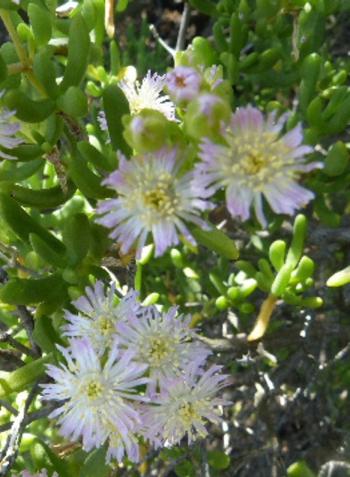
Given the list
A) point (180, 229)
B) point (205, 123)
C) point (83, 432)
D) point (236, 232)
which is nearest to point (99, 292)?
point (83, 432)

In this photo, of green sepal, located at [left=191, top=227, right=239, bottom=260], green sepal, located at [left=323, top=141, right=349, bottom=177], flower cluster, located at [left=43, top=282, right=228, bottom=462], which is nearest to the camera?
green sepal, located at [left=191, top=227, right=239, bottom=260]

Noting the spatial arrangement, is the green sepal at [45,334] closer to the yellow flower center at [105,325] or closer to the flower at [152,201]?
the yellow flower center at [105,325]

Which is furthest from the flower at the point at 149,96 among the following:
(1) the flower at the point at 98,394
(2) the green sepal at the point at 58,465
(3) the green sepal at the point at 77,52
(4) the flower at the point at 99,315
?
(2) the green sepal at the point at 58,465

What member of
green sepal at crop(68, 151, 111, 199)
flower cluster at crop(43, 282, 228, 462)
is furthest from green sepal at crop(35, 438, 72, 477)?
green sepal at crop(68, 151, 111, 199)

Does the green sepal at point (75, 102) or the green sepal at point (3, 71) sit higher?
the green sepal at point (3, 71)

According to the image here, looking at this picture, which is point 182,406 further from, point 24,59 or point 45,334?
point 24,59

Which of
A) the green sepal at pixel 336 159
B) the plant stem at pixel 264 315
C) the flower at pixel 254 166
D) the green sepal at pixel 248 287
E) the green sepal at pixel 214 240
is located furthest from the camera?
the green sepal at pixel 248 287

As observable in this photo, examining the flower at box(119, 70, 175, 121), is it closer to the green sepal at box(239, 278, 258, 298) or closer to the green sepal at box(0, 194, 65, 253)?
the green sepal at box(0, 194, 65, 253)
